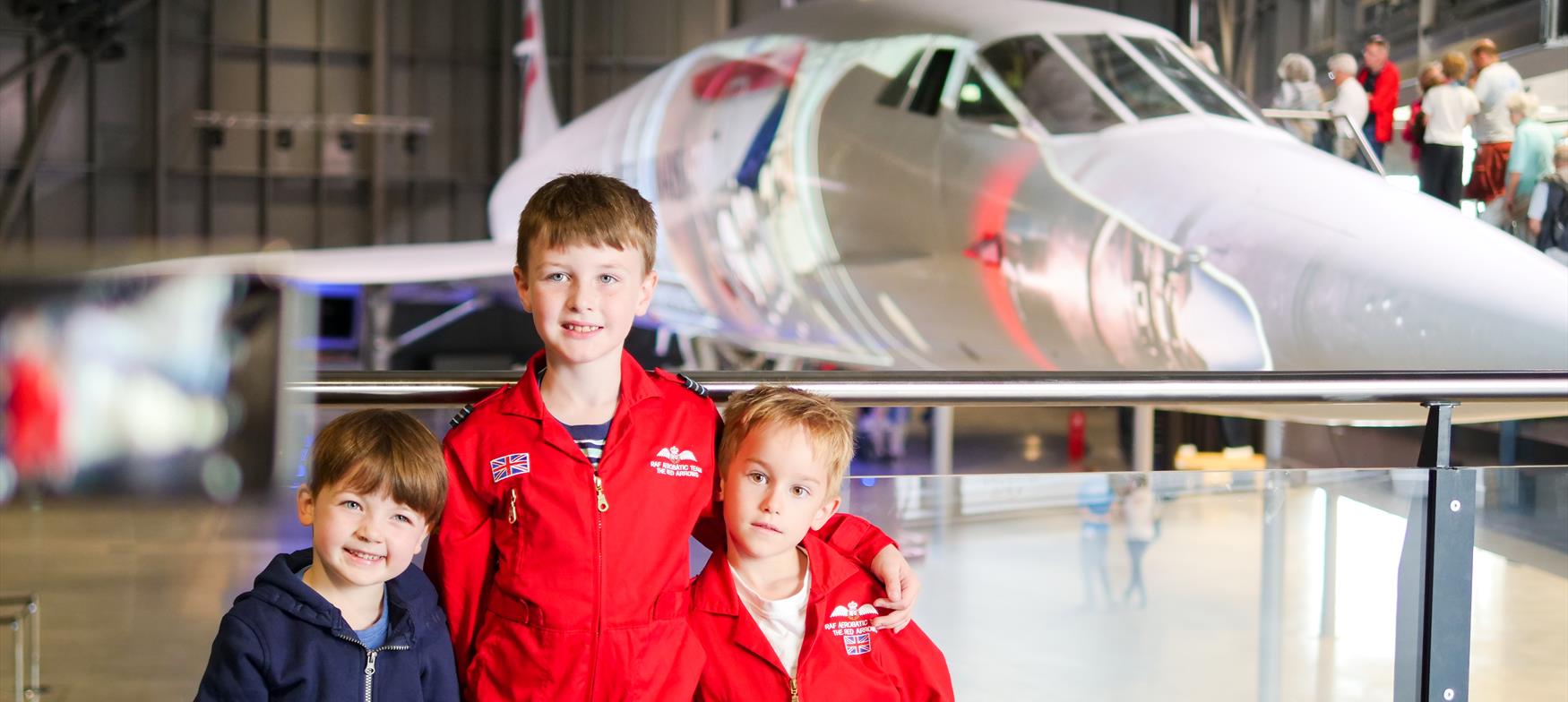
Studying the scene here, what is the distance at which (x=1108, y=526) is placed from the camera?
213cm

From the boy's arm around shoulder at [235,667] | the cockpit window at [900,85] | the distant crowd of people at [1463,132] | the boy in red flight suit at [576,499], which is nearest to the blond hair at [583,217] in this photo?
the boy in red flight suit at [576,499]

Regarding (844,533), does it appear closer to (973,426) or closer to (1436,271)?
(1436,271)

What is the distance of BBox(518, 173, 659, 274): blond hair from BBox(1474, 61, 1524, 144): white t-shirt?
763cm

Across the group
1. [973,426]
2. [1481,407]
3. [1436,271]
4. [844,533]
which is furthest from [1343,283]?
[973,426]

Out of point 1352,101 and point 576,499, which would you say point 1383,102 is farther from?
point 576,499

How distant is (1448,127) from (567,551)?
25.4ft

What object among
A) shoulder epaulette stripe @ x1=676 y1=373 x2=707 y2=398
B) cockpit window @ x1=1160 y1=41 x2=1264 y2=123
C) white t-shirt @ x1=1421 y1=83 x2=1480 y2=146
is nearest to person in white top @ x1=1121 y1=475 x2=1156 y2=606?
shoulder epaulette stripe @ x1=676 y1=373 x2=707 y2=398

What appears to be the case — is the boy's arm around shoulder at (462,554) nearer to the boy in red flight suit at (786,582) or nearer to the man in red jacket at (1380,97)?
the boy in red flight suit at (786,582)

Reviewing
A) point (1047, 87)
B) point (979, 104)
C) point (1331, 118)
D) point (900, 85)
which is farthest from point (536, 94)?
point (1047, 87)

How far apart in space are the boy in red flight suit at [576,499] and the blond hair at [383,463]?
0.31 ft

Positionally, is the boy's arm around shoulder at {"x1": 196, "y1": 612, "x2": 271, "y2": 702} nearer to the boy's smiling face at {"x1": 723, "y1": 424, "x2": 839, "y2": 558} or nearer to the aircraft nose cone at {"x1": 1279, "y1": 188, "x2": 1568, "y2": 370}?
the boy's smiling face at {"x1": 723, "y1": 424, "x2": 839, "y2": 558}

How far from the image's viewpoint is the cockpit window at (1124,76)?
4684mm

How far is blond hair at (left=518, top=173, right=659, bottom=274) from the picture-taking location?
1682mm

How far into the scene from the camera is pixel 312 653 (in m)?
1.55
